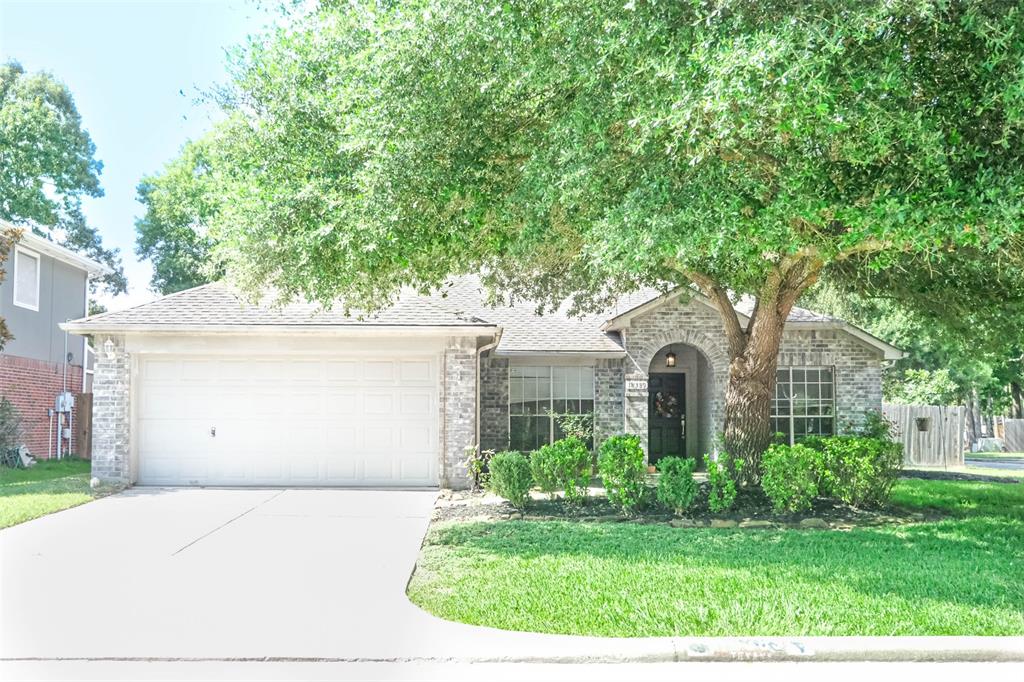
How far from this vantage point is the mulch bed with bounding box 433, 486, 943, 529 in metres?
9.84

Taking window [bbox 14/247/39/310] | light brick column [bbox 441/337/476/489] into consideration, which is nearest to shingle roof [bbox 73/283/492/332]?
light brick column [bbox 441/337/476/489]

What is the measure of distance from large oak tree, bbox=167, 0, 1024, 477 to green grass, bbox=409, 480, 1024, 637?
286 centimetres

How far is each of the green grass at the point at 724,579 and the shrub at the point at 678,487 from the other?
860 mm

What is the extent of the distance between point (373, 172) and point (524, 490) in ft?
15.7

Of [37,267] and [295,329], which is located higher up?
[37,267]

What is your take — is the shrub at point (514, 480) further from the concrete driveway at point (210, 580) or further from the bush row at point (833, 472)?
the bush row at point (833, 472)

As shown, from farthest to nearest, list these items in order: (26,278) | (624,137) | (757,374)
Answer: (26,278) → (757,374) → (624,137)

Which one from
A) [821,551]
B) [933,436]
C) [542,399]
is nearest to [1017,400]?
[933,436]

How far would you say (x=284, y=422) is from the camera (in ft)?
44.7

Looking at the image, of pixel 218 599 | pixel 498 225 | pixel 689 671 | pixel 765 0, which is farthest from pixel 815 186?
pixel 218 599

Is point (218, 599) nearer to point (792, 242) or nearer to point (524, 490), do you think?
point (524, 490)

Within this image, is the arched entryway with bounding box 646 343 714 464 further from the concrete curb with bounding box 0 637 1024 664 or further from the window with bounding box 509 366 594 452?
the concrete curb with bounding box 0 637 1024 664

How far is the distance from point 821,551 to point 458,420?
661 centimetres

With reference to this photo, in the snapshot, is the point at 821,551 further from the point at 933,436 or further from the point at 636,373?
the point at 933,436
